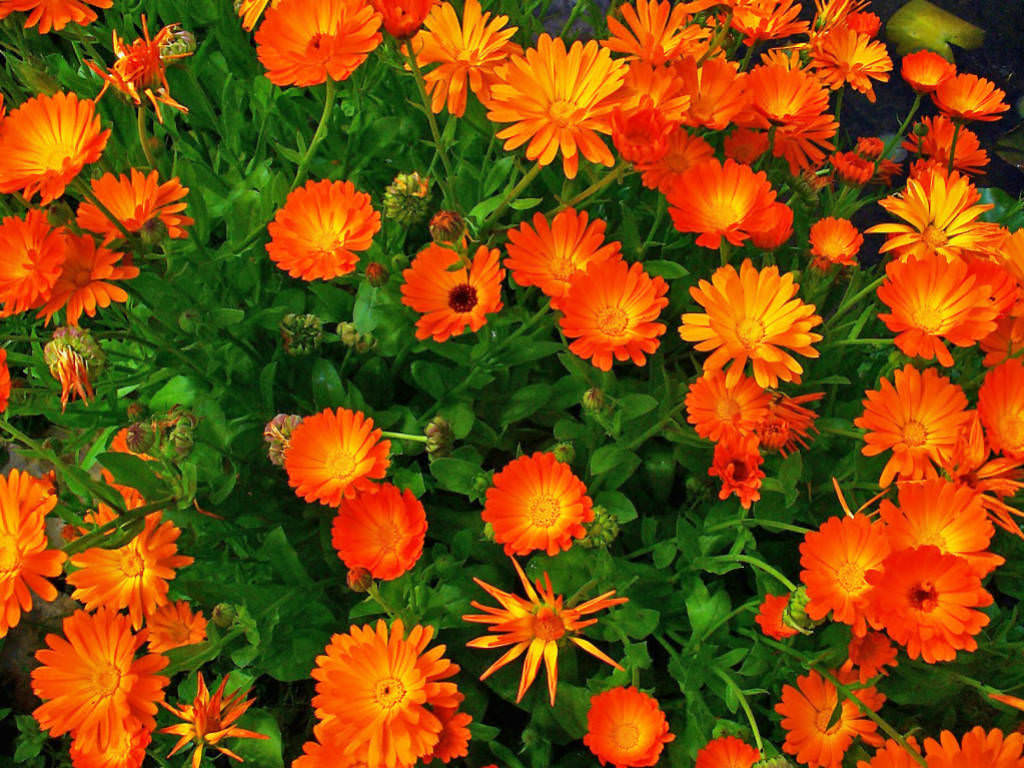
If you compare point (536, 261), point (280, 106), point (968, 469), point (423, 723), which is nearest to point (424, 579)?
point (423, 723)

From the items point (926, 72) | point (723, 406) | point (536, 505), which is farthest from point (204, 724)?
point (926, 72)

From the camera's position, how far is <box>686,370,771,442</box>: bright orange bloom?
158 centimetres

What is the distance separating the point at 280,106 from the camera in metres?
2.20

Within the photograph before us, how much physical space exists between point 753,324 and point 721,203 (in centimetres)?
26

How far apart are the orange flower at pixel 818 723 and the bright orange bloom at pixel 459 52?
49.6 inches

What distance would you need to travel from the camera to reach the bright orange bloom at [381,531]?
Result: 5.03 ft

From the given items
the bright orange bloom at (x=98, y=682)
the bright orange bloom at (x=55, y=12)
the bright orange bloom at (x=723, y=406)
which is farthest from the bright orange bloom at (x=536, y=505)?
the bright orange bloom at (x=55, y=12)

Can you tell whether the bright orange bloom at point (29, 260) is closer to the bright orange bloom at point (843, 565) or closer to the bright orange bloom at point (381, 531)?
the bright orange bloom at point (381, 531)

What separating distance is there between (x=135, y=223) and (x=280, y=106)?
2.43 ft

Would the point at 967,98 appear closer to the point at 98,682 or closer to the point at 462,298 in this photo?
the point at 462,298

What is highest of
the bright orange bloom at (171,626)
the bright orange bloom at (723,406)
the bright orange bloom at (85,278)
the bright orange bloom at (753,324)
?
the bright orange bloom at (753,324)

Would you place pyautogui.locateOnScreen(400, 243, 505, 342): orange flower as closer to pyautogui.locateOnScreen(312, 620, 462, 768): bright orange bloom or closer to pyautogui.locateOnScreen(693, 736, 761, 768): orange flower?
pyautogui.locateOnScreen(312, 620, 462, 768): bright orange bloom

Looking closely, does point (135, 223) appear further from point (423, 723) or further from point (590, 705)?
point (590, 705)

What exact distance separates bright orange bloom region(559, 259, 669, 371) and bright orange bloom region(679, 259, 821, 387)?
76mm
